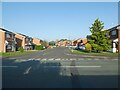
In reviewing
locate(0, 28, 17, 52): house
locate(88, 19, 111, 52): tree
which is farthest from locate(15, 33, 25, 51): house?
locate(88, 19, 111, 52): tree

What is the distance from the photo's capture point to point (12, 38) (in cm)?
6662

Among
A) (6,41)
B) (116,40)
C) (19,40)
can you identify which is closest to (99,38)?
(116,40)

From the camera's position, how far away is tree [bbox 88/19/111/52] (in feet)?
165

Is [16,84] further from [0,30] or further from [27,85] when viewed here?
[0,30]

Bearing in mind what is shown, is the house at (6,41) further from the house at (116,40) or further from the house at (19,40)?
the house at (116,40)

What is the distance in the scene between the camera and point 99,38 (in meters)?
51.1

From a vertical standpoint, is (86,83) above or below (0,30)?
below

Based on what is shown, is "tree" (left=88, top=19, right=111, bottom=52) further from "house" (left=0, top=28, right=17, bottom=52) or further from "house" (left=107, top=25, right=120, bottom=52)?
"house" (left=0, top=28, right=17, bottom=52)

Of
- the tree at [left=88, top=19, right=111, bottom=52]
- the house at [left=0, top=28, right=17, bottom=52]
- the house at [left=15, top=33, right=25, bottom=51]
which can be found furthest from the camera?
the house at [left=15, top=33, right=25, bottom=51]

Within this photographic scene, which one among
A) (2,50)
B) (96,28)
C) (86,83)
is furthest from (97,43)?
(86,83)

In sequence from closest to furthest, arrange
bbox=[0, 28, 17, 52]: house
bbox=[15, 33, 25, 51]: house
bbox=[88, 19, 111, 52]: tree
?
bbox=[88, 19, 111, 52]: tree
bbox=[0, 28, 17, 52]: house
bbox=[15, 33, 25, 51]: house

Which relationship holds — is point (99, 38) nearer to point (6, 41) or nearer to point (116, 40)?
point (116, 40)

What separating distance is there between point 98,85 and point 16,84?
4545 millimetres

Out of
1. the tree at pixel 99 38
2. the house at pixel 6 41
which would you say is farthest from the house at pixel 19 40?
the tree at pixel 99 38
